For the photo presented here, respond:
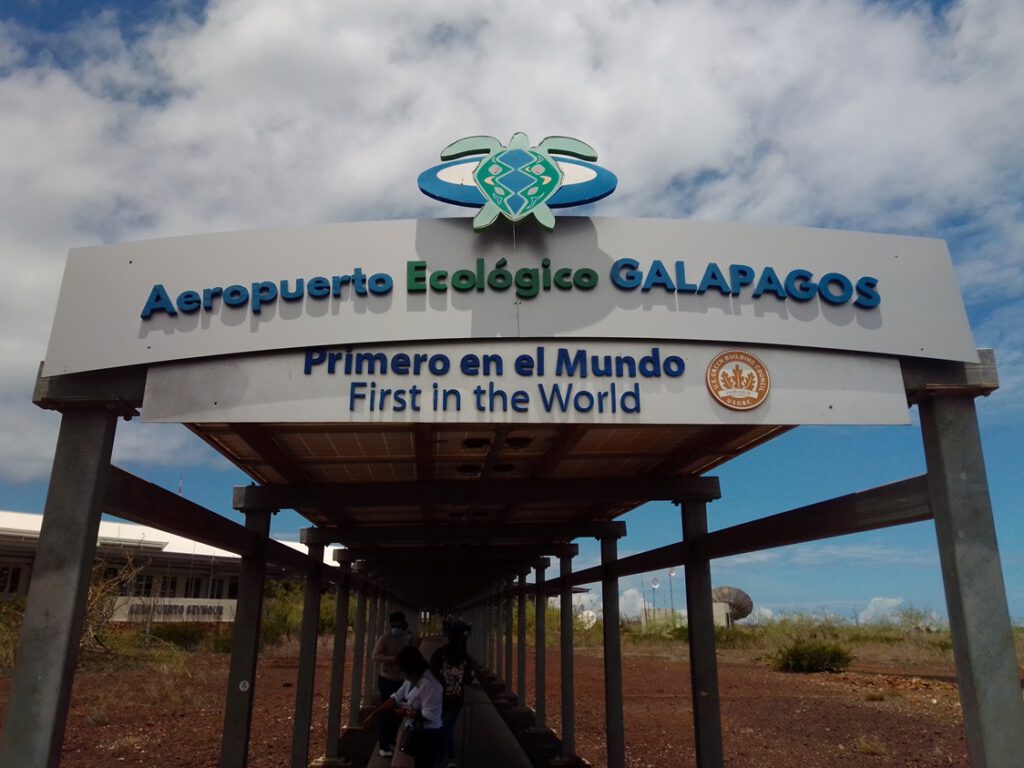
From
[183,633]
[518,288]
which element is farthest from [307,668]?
[183,633]

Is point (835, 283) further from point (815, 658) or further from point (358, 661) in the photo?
point (815, 658)

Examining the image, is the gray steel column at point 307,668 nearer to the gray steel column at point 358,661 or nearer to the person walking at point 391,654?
the person walking at point 391,654

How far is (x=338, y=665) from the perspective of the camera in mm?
12414

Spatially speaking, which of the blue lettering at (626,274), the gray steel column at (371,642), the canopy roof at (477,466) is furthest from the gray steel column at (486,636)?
the blue lettering at (626,274)

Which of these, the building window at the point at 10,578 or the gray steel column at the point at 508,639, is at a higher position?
the building window at the point at 10,578

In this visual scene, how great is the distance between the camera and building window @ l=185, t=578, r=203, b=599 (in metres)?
52.5

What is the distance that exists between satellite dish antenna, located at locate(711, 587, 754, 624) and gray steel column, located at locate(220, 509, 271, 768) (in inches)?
2337

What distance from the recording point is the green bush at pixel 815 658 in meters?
28.3

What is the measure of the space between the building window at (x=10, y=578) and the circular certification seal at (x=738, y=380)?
50.8 metres

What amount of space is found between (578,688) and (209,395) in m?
19.9

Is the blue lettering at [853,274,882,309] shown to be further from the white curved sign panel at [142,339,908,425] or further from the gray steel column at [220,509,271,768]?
the gray steel column at [220,509,271,768]

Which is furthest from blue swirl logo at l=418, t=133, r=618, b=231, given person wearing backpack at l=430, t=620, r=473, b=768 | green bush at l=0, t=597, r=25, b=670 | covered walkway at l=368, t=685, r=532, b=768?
green bush at l=0, t=597, r=25, b=670

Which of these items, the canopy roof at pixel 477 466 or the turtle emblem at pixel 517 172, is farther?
the canopy roof at pixel 477 466

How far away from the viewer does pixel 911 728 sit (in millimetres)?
15492
